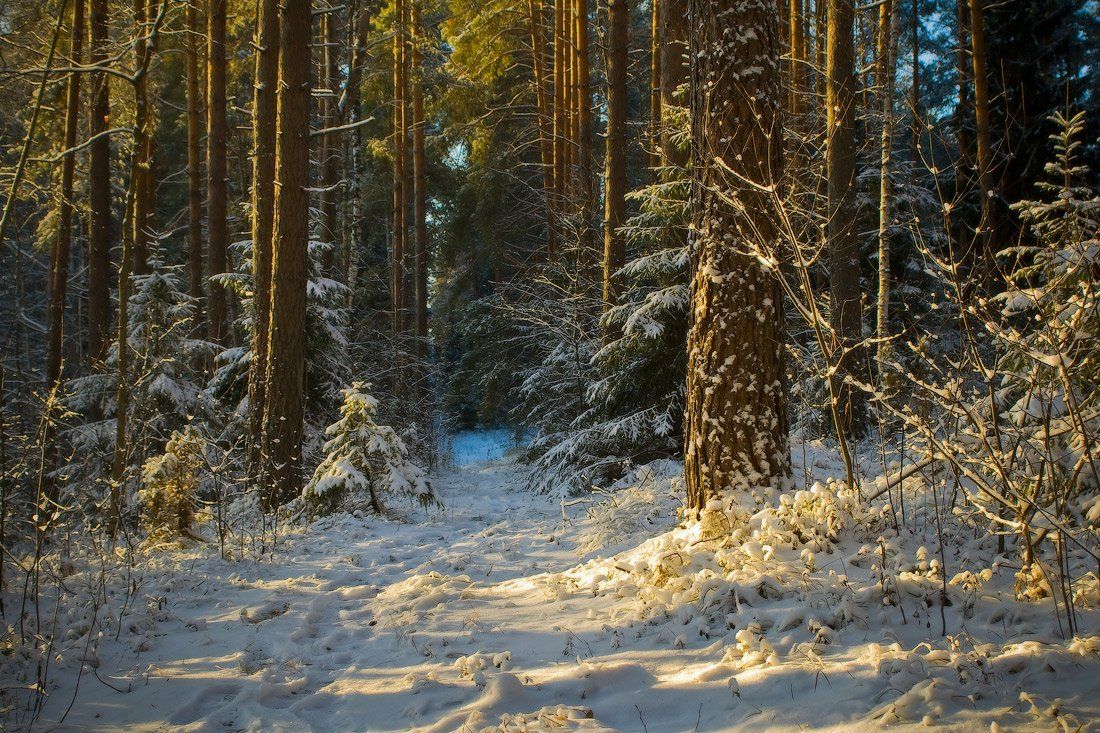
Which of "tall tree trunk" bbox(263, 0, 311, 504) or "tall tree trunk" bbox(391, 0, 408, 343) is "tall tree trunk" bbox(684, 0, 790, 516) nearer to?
"tall tree trunk" bbox(263, 0, 311, 504)

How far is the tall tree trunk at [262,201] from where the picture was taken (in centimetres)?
800

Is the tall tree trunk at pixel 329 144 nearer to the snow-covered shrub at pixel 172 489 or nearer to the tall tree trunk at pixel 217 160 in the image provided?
the tall tree trunk at pixel 217 160

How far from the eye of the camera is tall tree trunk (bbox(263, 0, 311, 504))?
24.8ft

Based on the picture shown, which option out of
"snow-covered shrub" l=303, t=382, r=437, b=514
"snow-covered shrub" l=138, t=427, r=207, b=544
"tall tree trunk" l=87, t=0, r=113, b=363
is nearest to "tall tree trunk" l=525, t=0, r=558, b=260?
"tall tree trunk" l=87, t=0, r=113, b=363

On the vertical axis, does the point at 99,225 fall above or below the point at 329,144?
below

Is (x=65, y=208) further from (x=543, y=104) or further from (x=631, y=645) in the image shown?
(x=631, y=645)

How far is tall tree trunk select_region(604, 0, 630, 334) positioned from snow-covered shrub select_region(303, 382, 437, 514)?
4.42 m

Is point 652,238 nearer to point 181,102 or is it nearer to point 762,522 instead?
point 762,522

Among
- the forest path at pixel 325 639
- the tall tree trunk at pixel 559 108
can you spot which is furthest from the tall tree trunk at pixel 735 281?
the tall tree trunk at pixel 559 108

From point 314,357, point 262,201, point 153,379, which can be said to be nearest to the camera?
point 262,201

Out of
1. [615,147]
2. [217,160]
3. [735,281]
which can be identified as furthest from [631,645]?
[217,160]

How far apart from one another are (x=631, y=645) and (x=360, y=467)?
4.93 meters

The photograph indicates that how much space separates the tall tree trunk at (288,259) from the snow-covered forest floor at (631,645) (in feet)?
9.16

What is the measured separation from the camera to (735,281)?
14.3ft
